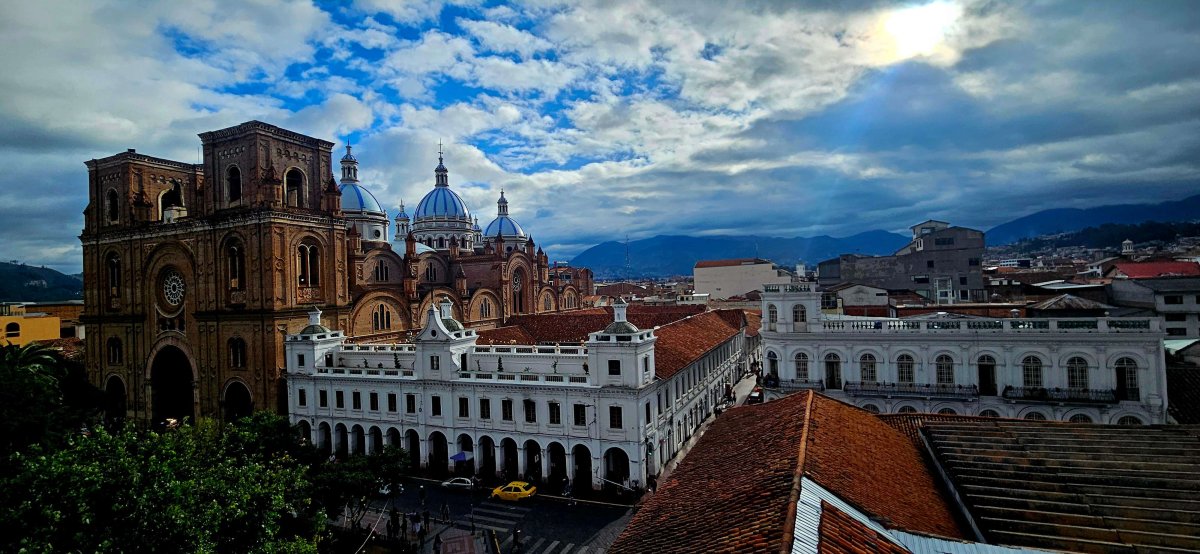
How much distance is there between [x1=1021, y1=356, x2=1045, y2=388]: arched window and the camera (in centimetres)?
2725

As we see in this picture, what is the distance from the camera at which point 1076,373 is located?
87.3 ft

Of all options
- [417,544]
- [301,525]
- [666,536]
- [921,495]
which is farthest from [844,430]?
[417,544]

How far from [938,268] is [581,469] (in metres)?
52.6

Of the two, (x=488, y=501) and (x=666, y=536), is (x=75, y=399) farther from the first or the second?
(x=666, y=536)

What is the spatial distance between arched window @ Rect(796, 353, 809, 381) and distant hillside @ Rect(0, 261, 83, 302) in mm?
176518

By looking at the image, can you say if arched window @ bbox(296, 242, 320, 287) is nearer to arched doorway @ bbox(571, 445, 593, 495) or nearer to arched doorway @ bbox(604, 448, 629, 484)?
arched doorway @ bbox(571, 445, 593, 495)

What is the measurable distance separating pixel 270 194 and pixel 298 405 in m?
14.1

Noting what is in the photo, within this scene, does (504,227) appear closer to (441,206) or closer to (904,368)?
(441,206)

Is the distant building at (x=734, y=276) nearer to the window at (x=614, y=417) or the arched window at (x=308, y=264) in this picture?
the arched window at (x=308, y=264)

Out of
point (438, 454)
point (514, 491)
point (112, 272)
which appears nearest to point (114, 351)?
point (112, 272)

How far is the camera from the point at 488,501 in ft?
91.8

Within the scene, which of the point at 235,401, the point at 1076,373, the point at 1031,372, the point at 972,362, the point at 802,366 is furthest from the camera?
the point at 235,401

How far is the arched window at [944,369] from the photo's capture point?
1133 inches

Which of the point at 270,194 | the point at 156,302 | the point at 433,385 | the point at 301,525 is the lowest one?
the point at 301,525
